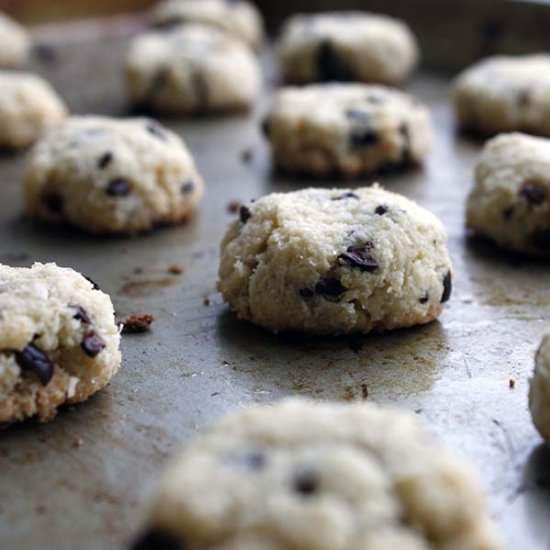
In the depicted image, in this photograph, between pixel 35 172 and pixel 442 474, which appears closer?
pixel 442 474

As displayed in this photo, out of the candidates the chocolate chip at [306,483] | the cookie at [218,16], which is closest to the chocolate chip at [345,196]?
the chocolate chip at [306,483]

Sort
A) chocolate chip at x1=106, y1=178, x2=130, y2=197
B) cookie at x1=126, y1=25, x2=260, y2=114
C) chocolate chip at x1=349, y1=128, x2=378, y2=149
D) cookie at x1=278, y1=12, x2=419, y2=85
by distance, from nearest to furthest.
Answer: chocolate chip at x1=106, y1=178, x2=130, y2=197
chocolate chip at x1=349, y1=128, x2=378, y2=149
cookie at x1=126, y1=25, x2=260, y2=114
cookie at x1=278, y1=12, x2=419, y2=85

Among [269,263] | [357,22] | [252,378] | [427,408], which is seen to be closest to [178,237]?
[269,263]

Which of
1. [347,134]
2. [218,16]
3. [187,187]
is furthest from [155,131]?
[218,16]

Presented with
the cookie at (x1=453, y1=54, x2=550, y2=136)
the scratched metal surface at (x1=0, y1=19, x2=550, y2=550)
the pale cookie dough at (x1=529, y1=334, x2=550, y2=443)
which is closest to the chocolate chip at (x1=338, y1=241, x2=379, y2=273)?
the scratched metal surface at (x1=0, y1=19, x2=550, y2=550)

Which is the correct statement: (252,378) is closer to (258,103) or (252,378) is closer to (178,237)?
(178,237)

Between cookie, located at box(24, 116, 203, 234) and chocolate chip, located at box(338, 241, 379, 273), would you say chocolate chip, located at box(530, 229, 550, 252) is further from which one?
cookie, located at box(24, 116, 203, 234)
